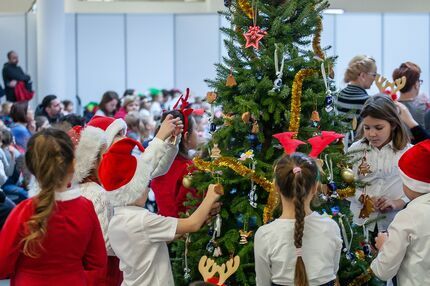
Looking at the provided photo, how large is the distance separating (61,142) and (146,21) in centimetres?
1450

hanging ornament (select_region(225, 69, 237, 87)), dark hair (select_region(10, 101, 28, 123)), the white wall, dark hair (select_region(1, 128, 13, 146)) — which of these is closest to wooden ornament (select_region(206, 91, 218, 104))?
hanging ornament (select_region(225, 69, 237, 87))

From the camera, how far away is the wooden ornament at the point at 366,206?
4457 mm

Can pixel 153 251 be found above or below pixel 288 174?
below

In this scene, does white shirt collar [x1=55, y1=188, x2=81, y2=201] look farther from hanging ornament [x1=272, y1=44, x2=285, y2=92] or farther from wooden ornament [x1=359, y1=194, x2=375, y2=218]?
wooden ornament [x1=359, y1=194, x2=375, y2=218]

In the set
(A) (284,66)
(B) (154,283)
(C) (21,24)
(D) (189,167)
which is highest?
(C) (21,24)

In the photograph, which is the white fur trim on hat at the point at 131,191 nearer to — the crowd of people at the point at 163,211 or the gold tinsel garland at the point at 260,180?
the crowd of people at the point at 163,211

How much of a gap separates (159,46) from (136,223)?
45.9ft

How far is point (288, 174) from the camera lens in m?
3.29

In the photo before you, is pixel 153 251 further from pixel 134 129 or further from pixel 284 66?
pixel 134 129

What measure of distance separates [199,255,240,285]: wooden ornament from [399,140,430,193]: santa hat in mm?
855

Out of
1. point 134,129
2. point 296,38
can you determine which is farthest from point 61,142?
point 134,129

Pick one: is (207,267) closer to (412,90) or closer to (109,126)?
(109,126)

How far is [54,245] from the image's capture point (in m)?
3.13

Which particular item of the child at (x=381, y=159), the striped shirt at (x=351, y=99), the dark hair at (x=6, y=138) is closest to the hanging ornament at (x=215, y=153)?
the child at (x=381, y=159)
